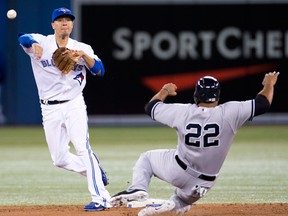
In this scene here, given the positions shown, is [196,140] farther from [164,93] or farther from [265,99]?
[265,99]

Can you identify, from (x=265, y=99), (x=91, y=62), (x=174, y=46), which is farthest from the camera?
(x=174, y=46)

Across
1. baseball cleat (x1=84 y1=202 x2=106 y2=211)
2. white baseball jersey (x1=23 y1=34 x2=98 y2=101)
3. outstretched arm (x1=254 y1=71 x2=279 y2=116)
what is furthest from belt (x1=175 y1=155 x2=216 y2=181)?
white baseball jersey (x1=23 y1=34 x2=98 y2=101)

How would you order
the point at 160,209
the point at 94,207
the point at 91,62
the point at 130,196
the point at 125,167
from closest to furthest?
the point at 130,196 → the point at 160,209 → the point at 94,207 → the point at 91,62 → the point at 125,167

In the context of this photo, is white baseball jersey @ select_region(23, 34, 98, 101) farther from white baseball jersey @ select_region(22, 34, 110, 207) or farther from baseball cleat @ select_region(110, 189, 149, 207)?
baseball cleat @ select_region(110, 189, 149, 207)

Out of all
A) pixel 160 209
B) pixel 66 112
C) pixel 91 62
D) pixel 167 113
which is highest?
pixel 91 62

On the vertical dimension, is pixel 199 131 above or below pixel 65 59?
below

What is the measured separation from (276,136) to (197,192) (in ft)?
33.5

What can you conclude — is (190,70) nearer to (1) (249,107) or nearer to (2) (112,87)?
(2) (112,87)

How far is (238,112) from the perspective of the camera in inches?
286

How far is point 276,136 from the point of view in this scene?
17406 millimetres

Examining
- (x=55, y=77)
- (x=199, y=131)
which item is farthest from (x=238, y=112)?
(x=55, y=77)

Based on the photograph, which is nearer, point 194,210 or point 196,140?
point 196,140

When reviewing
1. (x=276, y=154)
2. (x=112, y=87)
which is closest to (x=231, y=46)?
(x=112, y=87)

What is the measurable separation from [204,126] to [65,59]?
1758 millimetres
